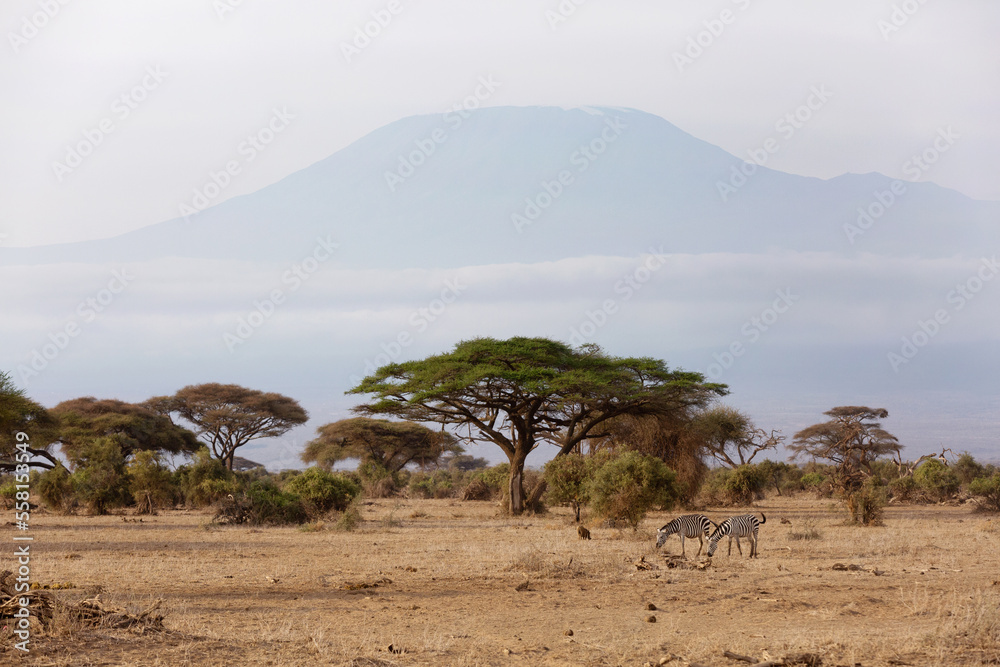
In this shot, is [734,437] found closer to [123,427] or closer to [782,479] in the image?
[782,479]

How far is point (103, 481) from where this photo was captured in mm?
29719

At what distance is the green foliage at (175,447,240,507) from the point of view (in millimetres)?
29909

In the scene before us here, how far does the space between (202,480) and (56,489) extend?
4.88 m

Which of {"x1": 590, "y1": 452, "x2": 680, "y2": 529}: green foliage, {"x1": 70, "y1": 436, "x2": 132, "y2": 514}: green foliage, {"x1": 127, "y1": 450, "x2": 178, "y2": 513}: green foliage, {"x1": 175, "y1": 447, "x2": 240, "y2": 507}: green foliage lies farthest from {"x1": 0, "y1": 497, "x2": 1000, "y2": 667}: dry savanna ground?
{"x1": 127, "y1": 450, "x2": 178, "y2": 513}: green foliage

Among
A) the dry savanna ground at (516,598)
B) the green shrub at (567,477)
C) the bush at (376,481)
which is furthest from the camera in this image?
the bush at (376,481)

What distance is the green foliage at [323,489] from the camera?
86.9ft

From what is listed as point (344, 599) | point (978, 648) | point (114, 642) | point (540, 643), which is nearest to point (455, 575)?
point (344, 599)

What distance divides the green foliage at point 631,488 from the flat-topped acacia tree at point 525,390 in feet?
24.3

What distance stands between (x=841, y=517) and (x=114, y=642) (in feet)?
85.7

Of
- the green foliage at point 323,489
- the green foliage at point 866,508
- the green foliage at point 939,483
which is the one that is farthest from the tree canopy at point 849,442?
the green foliage at point 323,489

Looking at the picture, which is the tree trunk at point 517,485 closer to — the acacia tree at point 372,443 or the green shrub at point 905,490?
the green shrub at point 905,490

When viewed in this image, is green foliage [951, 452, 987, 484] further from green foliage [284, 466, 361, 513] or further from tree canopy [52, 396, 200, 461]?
tree canopy [52, 396, 200, 461]

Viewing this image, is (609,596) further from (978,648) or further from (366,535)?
(366,535)

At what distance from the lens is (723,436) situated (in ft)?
129
